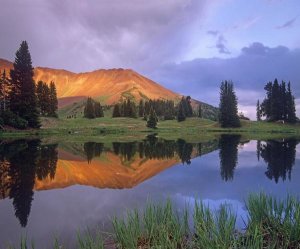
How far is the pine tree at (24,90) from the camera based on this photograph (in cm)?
9169

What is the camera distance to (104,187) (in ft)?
76.5

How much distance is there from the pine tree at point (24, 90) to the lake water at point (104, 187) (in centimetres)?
5261

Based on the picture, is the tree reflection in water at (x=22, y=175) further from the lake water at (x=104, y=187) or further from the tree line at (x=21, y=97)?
the tree line at (x=21, y=97)

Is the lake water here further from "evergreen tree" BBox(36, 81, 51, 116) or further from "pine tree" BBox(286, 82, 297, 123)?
"pine tree" BBox(286, 82, 297, 123)

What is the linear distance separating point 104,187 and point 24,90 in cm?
7900

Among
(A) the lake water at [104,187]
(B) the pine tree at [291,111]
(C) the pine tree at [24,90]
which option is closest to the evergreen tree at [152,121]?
(C) the pine tree at [24,90]

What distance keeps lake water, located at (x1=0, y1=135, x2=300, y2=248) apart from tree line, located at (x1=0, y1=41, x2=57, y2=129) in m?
48.1

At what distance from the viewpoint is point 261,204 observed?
435 inches

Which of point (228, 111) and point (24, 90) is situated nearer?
point (24, 90)

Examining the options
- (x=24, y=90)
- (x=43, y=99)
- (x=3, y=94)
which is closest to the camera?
(x=24, y=90)

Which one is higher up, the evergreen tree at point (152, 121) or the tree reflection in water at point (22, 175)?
the evergreen tree at point (152, 121)

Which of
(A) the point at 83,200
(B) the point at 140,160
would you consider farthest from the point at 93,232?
(B) the point at 140,160

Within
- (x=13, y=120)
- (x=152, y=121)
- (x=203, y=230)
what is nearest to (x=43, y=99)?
(x=13, y=120)

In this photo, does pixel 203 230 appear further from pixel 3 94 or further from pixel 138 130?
pixel 138 130
